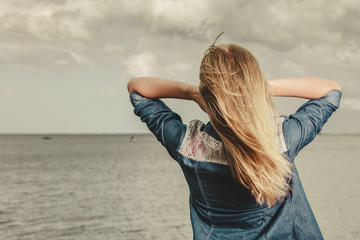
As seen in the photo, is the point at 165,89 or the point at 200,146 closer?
the point at 200,146

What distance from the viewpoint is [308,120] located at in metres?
1.61

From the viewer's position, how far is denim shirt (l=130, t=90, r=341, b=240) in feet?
5.16

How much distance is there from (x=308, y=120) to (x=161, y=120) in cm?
66

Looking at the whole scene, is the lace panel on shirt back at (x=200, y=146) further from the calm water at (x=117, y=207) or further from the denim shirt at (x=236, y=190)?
the calm water at (x=117, y=207)

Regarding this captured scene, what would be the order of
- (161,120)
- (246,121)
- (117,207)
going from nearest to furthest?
(246,121)
(161,120)
(117,207)

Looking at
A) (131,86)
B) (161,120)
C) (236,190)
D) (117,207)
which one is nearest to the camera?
(236,190)

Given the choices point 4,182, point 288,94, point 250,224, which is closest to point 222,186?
point 250,224

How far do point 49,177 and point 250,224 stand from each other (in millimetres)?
39610

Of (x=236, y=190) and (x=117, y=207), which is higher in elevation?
(x=236, y=190)

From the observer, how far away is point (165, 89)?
6.01 ft

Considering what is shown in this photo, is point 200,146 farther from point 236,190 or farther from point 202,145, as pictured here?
point 236,190

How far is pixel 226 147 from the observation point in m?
1.48

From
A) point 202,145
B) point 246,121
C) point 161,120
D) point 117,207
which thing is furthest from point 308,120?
point 117,207

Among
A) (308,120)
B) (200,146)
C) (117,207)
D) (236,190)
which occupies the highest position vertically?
(308,120)
